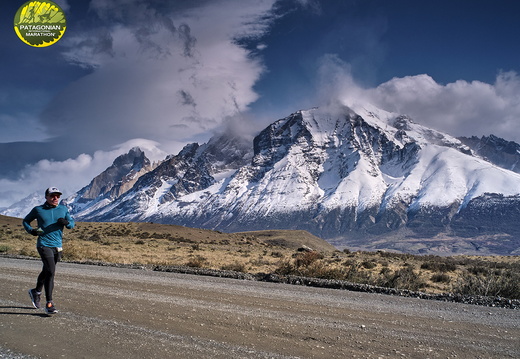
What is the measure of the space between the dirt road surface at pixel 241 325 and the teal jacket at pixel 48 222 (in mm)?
1705

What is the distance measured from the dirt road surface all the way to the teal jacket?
1705mm

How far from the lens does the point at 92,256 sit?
29.7 m

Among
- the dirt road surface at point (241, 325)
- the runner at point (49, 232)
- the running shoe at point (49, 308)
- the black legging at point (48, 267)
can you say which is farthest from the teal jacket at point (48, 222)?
the dirt road surface at point (241, 325)

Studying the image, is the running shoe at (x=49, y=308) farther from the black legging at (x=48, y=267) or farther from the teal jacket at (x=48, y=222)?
the teal jacket at (x=48, y=222)

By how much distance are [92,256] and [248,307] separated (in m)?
22.0

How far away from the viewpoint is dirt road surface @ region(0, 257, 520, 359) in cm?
736

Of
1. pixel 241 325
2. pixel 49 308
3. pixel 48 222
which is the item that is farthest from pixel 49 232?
pixel 241 325

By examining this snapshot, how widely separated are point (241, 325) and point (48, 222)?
512 centimetres

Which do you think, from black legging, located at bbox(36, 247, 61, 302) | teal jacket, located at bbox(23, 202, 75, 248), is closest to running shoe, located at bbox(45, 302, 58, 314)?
black legging, located at bbox(36, 247, 61, 302)

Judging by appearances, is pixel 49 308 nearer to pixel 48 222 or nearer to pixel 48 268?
pixel 48 268

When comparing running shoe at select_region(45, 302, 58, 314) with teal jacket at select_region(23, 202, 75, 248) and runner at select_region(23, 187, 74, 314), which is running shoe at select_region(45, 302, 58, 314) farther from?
teal jacket at select_region(23, 202, 75, 248)

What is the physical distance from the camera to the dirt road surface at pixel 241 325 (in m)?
7.36

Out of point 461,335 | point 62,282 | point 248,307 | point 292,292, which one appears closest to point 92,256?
point 62,282

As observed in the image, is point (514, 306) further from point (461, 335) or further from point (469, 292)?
point (461, 335)
